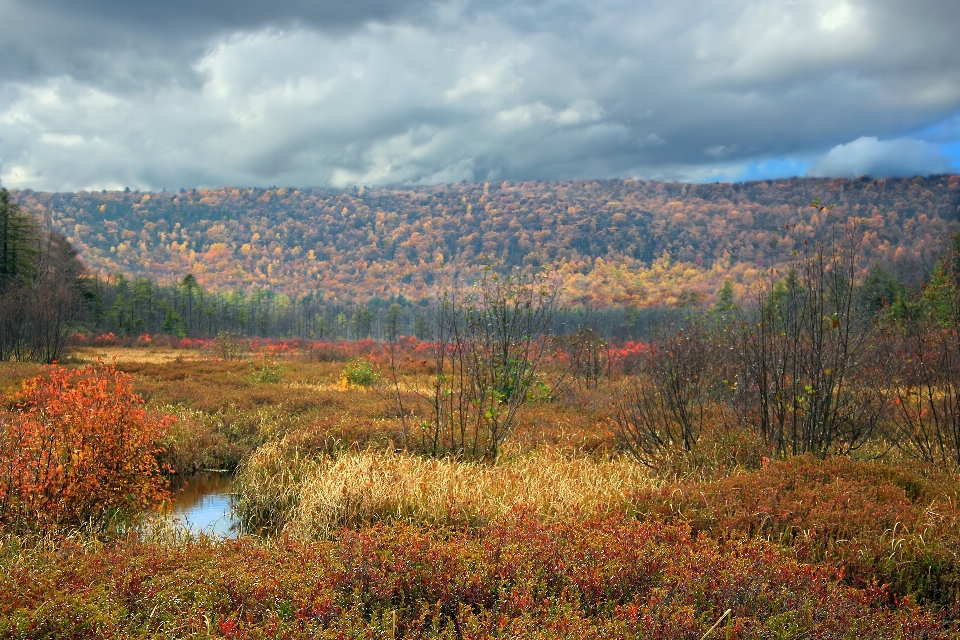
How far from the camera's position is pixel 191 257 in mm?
135375

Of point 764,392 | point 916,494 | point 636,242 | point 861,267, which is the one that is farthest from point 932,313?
point 636,242

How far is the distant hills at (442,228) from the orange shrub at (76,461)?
94.6 meters

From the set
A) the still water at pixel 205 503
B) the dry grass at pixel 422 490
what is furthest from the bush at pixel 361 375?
the dry grass at pixel 422 490

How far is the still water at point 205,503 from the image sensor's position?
8.02m

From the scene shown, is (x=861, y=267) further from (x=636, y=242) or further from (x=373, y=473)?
(x=636, y=242)

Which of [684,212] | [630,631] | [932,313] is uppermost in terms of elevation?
[684,212]

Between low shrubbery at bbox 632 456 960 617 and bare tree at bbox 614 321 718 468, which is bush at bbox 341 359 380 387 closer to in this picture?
bare tree at bbox 614 321 718 468

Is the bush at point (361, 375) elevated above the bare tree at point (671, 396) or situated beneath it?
situated beneath

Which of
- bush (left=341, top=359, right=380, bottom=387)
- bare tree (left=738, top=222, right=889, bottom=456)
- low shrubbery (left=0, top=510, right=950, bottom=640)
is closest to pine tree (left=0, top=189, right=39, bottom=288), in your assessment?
bush (left=341, top=359, right=380, bottom=387)

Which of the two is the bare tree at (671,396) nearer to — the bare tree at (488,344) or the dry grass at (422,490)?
the dry grass at (422,490)

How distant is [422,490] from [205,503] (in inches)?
168

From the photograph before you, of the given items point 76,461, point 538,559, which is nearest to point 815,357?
point 538,559

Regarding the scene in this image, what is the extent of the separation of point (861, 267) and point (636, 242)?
4606 inches

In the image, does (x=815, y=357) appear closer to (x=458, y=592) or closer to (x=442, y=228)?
(x=458, y=592)
